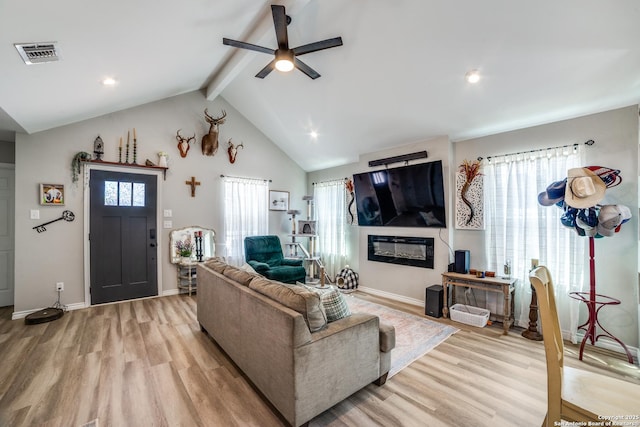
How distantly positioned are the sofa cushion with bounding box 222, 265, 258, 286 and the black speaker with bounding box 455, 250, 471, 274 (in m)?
2.82

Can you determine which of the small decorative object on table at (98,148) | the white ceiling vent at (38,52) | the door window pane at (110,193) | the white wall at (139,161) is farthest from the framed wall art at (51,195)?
the white ceiling vent at (38,52)

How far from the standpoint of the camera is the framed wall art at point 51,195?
12.3 ft

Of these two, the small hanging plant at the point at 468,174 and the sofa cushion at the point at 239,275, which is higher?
the small hanging plant at the point at 468,174

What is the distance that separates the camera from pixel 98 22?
6.93ft

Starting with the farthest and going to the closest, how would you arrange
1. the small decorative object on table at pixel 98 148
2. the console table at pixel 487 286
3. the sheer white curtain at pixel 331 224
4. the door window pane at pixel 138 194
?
the sheer white curtain at pixel 331 224 → the door window pane at pixel 138 194 → the small decorative object on table at pixel 98 148 → the console table at pixel 487 286

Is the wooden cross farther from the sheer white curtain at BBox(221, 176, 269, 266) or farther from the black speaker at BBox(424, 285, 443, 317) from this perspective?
the black speaker at BBox(424, 285, 443, 317)

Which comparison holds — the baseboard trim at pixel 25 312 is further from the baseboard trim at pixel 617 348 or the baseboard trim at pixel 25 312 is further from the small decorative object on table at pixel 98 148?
the baseboard trim at pixel 617 348

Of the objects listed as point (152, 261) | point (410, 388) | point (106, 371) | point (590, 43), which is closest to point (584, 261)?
point (590, 43)

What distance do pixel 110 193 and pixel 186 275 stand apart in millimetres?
1767

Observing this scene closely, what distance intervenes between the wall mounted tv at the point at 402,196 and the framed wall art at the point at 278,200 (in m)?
1.83

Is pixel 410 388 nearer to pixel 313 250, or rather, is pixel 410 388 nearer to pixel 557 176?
pixel 557 176

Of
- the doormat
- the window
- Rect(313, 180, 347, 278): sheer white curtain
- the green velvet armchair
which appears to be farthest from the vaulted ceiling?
the green velvet armchair

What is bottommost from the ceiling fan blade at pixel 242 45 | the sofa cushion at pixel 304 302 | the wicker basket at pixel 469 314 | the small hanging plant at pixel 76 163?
the wicker basket at pixel 469 314

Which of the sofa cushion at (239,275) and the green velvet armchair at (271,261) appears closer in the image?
the sofa cushion at (239,275)
